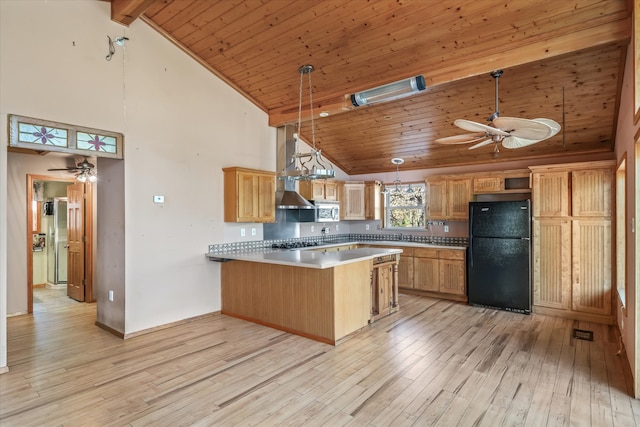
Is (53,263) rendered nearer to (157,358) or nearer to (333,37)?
(157,358)

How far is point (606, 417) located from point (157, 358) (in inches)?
150

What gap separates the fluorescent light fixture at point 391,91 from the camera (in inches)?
158

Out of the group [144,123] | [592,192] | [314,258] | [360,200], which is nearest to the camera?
[314,258]

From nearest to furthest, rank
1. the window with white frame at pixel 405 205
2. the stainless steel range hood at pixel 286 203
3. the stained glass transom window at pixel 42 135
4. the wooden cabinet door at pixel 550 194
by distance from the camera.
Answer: the stained glass transom window at pixel 42 135 < the wooden cabinet door at pixel 550 194 < the stainless steel range hood at pixel 286 203 < the window with white frame at pixel 405 205

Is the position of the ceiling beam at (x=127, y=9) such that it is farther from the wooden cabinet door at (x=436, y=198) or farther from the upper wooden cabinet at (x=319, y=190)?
the wooden cabinet door at (x=436, y=198)

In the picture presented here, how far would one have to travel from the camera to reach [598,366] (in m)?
3.30

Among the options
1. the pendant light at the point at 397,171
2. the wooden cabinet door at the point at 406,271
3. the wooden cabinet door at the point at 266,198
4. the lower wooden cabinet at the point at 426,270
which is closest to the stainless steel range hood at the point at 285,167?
the wooden cabinet door at the point at 266,198

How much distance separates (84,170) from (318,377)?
491 centimetres

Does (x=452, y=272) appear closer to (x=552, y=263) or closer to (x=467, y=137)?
(x=552, y=263)

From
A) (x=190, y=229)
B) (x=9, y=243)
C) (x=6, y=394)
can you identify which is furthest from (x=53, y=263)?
(x=6, y=394)

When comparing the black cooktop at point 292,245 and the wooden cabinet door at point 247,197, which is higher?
the wooden cabinet door at point 247,197

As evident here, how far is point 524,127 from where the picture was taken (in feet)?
9.89

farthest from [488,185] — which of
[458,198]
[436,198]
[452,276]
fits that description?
[452,276]

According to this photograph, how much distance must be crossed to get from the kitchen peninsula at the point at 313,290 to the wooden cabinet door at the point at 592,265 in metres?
2.43
